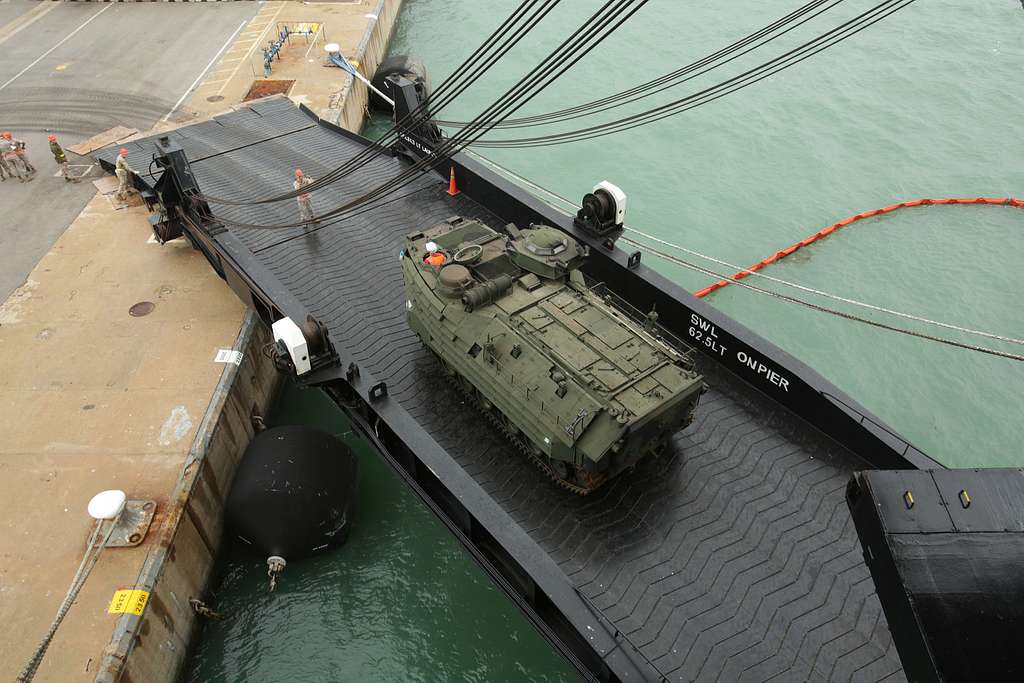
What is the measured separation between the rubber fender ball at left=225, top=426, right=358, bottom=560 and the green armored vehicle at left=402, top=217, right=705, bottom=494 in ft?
10.4

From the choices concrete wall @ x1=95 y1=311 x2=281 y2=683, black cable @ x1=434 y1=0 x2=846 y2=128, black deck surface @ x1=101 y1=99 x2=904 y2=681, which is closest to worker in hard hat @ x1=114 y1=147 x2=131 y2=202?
concrete wall @ x1=95 y1=311 x2=281 y2=683

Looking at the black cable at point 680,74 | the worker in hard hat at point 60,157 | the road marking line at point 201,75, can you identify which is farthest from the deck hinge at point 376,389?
the road marking line at point 201,75

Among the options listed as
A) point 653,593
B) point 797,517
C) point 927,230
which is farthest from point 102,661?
point 927,230

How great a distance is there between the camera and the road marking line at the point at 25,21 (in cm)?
3050

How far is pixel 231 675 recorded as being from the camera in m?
12.1

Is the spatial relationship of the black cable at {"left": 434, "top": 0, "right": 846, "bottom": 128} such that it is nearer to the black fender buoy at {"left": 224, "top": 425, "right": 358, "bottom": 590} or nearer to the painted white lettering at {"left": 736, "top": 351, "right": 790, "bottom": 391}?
the painted white lettering at {"left": 736, "top": 351, "right": 790, "bottom": 391}

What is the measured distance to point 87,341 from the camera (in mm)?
15375

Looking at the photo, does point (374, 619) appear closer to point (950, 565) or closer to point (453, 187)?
point (950, 565)

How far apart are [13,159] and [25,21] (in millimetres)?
15715

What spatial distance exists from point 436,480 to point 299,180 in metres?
9.19

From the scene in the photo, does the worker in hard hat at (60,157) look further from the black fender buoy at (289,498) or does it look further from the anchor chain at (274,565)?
the anchor chain at (274,565)

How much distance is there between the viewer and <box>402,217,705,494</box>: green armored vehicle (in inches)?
389

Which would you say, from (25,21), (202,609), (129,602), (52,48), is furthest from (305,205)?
(25,21)

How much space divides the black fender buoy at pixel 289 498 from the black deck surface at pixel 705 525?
6.88 ft
